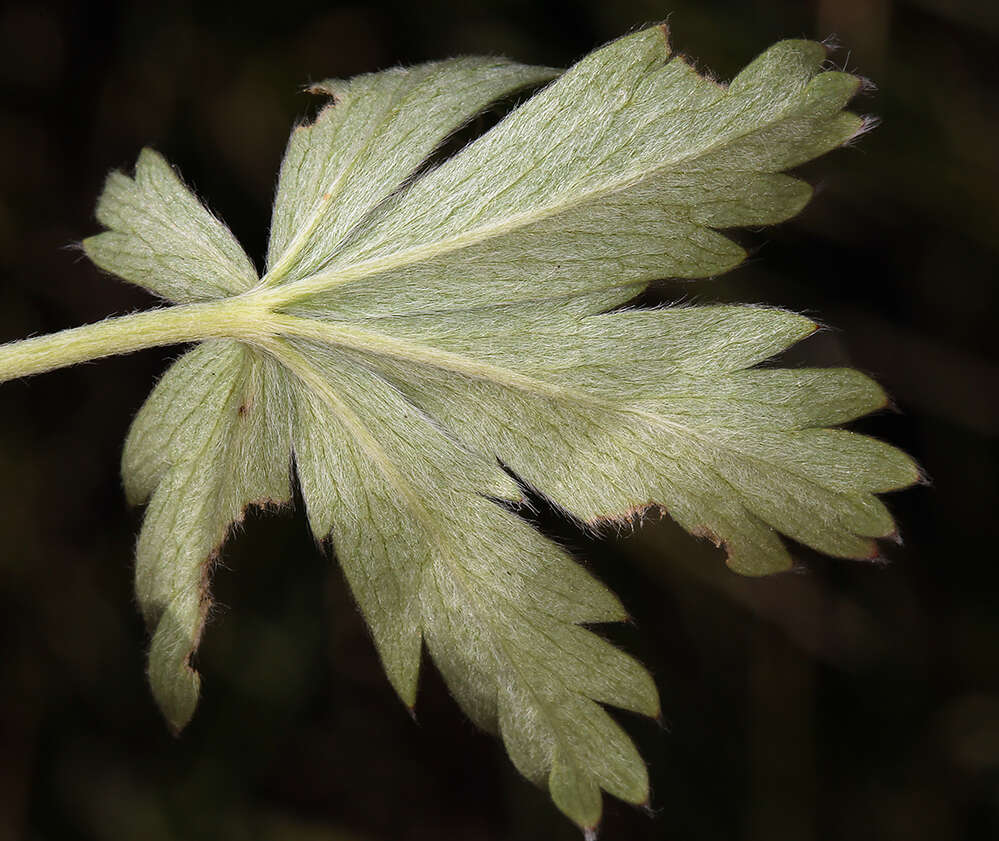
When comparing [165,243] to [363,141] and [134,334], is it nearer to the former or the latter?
[134,334]

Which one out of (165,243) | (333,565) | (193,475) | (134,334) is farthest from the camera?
(333,565)

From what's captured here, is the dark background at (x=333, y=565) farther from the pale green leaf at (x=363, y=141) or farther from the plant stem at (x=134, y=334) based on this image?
the plant stem at (x=134, y=334)

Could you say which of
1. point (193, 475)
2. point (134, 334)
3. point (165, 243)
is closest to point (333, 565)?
point (193, 475)

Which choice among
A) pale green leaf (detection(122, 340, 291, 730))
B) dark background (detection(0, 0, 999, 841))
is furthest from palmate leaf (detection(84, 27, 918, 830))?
dark background (detection(0, 0, 999, 841))

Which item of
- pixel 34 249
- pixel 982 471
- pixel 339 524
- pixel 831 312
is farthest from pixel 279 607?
pixel 982 471

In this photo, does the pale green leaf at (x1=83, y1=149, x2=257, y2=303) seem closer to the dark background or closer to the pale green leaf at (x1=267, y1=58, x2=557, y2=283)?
the pale green leaf at (x1=267, y1=58, x2=557, y2=283)

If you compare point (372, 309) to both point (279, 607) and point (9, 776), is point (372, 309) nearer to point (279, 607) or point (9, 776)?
point (279, 607)
